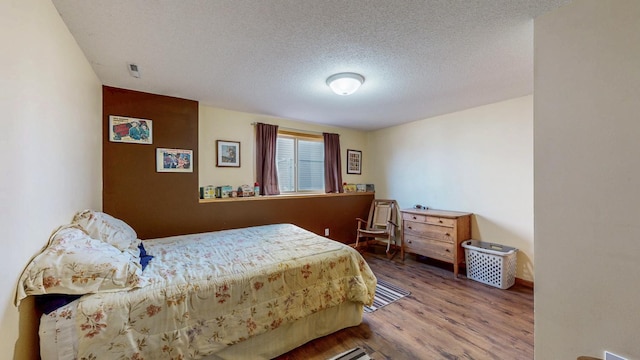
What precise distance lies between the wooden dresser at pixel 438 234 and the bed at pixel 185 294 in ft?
5.33

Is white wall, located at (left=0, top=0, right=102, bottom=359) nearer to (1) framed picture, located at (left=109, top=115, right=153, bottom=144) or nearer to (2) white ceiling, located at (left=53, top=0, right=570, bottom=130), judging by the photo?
(2) white ceiling, located at (left=53, top=0, right=570, bottom=130)

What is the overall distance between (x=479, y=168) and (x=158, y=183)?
167 inches

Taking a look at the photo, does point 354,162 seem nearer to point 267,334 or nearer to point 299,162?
point 299,162

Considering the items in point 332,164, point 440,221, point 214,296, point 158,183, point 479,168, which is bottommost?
→ point 214,296

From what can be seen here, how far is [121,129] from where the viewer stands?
105 inches

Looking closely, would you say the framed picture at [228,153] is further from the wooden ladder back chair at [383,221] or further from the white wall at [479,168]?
the white wall at [479,168]

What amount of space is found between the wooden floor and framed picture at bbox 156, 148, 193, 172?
2.42 meters

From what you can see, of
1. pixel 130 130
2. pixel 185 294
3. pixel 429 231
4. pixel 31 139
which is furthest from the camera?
pixel 429 231

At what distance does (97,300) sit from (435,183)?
13.4 ft

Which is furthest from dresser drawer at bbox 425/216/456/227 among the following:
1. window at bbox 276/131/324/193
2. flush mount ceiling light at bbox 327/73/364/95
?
flush mount ceiling light at bbox 327/73/364/95

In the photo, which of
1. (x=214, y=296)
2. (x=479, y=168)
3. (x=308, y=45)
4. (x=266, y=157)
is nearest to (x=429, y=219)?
(x=479, y=168)

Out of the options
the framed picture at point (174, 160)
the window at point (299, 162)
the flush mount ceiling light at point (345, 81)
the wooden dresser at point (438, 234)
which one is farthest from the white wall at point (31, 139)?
the wooden dresser at point (438, 234)

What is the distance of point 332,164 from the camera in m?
4.50

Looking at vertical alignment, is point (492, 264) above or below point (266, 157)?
below
